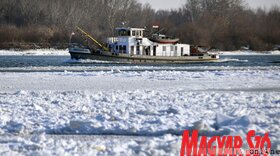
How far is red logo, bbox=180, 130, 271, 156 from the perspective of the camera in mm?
8742

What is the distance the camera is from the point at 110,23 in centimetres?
8469

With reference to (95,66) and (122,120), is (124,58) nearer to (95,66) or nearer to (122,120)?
(95,66)

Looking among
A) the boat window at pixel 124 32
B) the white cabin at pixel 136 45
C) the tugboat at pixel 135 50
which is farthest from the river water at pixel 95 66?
the boat window at pixel 124 32

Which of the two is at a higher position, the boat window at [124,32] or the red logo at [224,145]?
the boat window at [124,32]

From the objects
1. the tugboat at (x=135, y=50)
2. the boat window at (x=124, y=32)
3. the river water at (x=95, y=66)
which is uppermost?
the boat window at (x=124, y=32)

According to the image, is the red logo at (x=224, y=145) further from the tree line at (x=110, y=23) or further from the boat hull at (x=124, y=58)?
the tree line at (x=110, y=23)

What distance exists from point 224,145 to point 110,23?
250ft

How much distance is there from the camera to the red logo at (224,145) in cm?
874

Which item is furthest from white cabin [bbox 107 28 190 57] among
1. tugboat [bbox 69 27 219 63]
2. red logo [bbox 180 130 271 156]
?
red logo [bbox 180 130 271 156]

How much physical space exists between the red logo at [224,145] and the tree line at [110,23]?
67839 mm

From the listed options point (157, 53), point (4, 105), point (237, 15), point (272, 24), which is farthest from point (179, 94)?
point (237, 15)

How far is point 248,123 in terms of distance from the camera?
10719 mm

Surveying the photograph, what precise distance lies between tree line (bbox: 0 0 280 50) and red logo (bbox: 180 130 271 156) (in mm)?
67839

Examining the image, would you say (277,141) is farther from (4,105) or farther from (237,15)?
(237,15)
